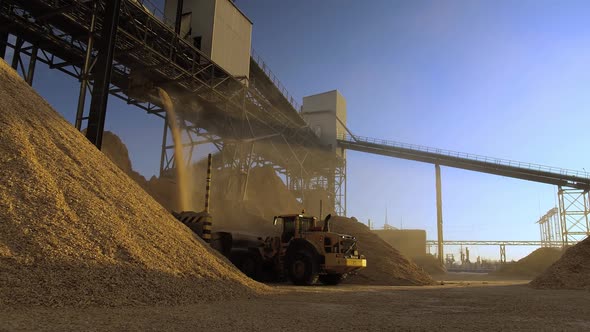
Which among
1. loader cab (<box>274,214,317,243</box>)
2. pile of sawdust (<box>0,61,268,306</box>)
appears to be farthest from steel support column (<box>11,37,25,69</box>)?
loader cab (<box>274,214,317,243</box>)

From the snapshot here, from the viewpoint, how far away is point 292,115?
30.5 metres

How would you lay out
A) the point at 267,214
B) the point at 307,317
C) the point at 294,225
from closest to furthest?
the point at 307,317, the point at 294,225, the point at 267,214

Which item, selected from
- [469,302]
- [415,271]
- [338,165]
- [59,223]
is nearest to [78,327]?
[59,223]

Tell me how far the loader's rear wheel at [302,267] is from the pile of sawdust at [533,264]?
27957mm

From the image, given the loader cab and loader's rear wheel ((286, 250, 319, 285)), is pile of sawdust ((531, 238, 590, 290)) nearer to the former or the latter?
loader's rear wheel ((286, 250, 319, 285))

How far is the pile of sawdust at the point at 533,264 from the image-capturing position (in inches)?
1370

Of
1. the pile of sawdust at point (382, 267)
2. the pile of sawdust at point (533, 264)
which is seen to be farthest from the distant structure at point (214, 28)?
the pile of sawdust at point (533, 264)

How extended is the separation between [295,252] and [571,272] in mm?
9018

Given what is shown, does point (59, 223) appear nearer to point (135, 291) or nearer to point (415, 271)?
point (135, 291)

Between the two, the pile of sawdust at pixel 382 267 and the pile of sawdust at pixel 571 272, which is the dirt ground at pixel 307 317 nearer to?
the pile of sawdust at pixel 571 272

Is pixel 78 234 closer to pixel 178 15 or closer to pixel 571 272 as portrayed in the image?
pixel 571 272

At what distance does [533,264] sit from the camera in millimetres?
35812

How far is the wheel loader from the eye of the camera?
508 inches

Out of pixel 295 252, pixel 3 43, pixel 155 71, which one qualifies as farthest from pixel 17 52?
pixel 295 252
